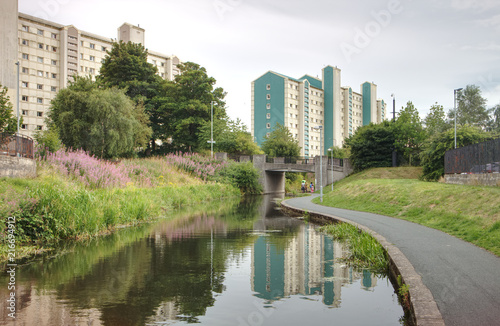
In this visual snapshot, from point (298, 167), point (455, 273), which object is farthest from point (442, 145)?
point (455, 273)

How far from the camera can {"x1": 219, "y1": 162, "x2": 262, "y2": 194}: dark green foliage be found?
44656 mm

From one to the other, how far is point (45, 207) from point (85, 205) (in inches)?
66.8

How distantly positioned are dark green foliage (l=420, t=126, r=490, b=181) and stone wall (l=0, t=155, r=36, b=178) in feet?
87.8

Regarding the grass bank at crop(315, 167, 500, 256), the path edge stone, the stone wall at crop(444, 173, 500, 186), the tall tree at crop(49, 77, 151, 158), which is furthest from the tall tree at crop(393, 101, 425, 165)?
the path edge stone

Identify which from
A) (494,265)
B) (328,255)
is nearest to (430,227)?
(328,255)

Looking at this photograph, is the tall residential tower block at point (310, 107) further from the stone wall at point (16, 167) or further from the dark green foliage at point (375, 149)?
the stone wall at point (16, 167)

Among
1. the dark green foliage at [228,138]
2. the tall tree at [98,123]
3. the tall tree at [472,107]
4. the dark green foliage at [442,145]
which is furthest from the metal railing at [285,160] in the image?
the tall tree at [472,107]

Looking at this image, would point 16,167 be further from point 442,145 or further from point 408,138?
point 408,138

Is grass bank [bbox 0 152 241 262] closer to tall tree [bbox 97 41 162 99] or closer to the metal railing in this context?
the metal railing

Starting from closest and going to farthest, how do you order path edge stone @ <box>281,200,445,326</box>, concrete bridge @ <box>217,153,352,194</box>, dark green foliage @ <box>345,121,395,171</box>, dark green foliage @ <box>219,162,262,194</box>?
1. path edge stone @ <box>281,200,445,326</box>
2. dark green foliage @ <box>219,162,262,194</box>
3. dark green foliage @ <box>345,121,395,171</box>
4. concrete bridge @ <box>217,153,352,194</box>

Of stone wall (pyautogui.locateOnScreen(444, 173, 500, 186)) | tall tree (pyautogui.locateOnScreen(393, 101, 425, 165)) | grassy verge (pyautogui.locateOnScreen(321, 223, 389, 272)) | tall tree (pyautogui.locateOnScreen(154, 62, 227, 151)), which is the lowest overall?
grassy verge (pyautogui.locateOnScreen(321, 223, 389, 272))

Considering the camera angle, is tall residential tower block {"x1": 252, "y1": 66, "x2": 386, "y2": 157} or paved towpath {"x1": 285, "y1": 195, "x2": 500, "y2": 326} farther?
tall residential tower block {"x1": 252, "y1": 66, "x2": 386, "y2": 157}

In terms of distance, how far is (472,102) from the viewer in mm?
64438

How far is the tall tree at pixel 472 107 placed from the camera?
62.9 meters
